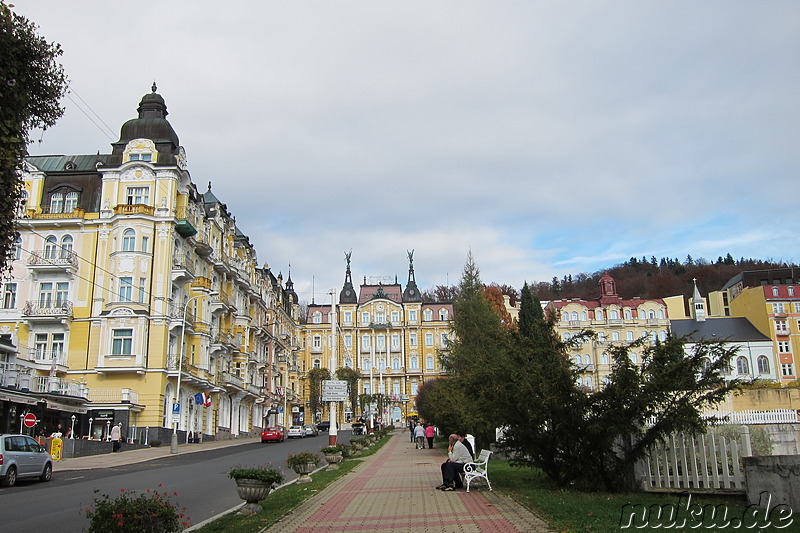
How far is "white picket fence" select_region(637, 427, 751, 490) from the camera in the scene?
12.5 metres

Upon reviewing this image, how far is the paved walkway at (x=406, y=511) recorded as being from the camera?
10.5m

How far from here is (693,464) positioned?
522 inches

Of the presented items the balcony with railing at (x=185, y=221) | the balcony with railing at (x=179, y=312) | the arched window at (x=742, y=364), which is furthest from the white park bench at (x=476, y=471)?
the arched window at (x=742, y=364)

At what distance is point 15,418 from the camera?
33.7 meters

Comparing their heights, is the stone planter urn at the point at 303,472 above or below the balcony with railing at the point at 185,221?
below

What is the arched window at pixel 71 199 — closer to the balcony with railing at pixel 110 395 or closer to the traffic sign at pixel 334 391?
the balcony with railing at pixel 110 395

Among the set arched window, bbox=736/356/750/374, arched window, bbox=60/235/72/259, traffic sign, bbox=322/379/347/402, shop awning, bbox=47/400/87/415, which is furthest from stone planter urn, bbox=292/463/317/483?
arched window, bbox=736/356/750/374

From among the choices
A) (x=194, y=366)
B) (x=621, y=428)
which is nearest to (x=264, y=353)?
(x=194, y=366)

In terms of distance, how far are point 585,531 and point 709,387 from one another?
526 centimetres

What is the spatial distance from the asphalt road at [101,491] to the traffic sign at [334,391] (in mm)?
3254

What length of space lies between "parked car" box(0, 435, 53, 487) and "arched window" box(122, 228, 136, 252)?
1046 inches

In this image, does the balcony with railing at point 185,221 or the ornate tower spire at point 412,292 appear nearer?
the balcony with railing at point 185,221

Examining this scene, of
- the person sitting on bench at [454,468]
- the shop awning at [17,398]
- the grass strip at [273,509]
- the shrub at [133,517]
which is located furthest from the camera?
the shop awning at [17,398]

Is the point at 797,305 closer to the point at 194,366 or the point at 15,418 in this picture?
the point at 194,366
